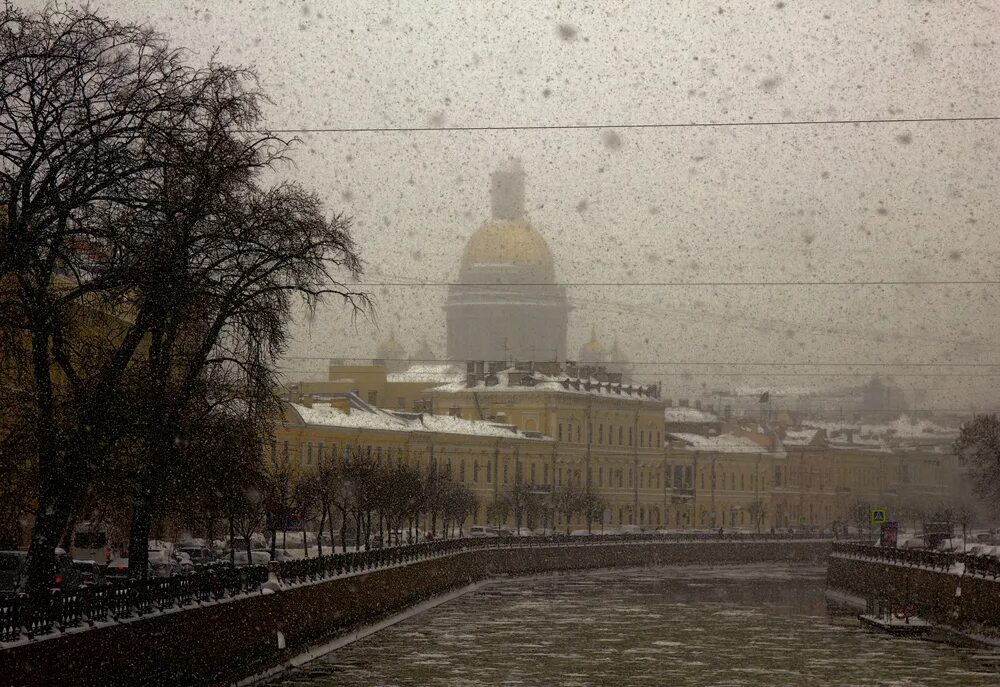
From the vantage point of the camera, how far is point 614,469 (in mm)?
122625

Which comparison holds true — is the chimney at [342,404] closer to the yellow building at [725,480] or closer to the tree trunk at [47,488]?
the yellow building at [725,480]

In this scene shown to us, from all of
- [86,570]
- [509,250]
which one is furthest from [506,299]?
[86,570]

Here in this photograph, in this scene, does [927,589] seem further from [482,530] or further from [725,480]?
[725,480]

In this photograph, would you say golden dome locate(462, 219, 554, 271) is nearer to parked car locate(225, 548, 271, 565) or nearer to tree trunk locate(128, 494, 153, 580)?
parked car locate(225, 548, 271, 565)

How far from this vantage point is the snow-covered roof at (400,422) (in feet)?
309

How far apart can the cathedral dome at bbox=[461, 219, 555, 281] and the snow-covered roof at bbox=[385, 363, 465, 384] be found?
24.6 metres

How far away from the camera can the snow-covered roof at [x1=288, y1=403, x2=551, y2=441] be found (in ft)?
309

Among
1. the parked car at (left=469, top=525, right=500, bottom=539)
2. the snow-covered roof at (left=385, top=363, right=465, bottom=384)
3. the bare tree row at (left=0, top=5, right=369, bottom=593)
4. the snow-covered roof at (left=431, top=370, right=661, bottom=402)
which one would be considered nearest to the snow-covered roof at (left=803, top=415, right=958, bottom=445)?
the snow-covered roof at (left=385, top=363, right=465, bottom=384)

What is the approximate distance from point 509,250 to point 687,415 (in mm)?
31966

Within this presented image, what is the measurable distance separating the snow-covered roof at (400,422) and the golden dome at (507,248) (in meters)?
60.2

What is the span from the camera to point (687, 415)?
147875mm

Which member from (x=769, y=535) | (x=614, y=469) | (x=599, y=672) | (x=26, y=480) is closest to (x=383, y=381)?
(x=614, y=469)

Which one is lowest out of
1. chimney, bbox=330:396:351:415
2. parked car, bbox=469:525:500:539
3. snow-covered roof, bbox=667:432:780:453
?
Result: parked car, bbox=469:525:500:539

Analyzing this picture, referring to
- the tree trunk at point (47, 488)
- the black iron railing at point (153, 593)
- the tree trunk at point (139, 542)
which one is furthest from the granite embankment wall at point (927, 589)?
the tree trunk at point (47, 488)
